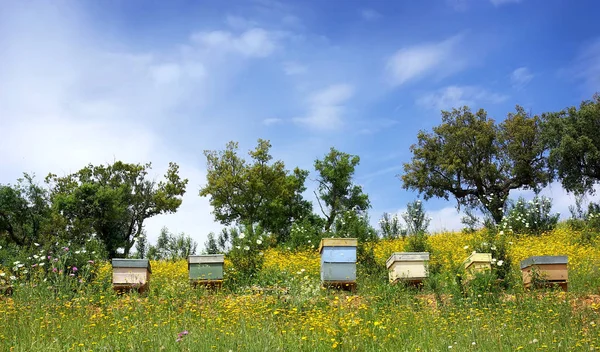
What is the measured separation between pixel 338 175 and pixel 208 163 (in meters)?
6.32

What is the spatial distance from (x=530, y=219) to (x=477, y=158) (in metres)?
8.91

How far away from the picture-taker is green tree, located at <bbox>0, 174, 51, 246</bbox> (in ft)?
80.9

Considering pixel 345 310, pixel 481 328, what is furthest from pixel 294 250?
pixel 481 328

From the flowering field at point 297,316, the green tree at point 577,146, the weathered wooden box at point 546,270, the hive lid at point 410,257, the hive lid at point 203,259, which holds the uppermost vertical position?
the green tree at point 577,146

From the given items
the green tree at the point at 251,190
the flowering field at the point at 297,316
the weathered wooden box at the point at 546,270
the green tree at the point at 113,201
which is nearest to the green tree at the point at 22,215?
the green tree at the point at 113,201

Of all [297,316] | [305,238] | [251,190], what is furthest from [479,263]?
[251,190]

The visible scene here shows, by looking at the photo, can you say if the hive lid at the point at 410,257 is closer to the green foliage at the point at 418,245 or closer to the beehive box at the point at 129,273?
the green foliage at the point at 418,245

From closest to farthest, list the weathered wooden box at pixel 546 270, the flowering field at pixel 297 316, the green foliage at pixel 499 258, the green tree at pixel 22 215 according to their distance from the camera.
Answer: the flowering field at pixel 297 316 < the weathered wooden box at pixel 546 270 < the green foliage at pixel 499 258 < the green tree at pixel 22 215

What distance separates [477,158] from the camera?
28484 millimetres

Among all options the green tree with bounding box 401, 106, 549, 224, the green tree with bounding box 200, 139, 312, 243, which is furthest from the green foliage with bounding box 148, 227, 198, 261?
the green tree with bounding box 401, 106, 549, 224

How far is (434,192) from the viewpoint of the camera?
2897 centimetres

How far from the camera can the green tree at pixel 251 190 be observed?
26203 millimetres

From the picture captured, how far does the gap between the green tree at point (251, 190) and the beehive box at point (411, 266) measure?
1488cm

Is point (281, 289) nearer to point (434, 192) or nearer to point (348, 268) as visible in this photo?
point (348, 268)
